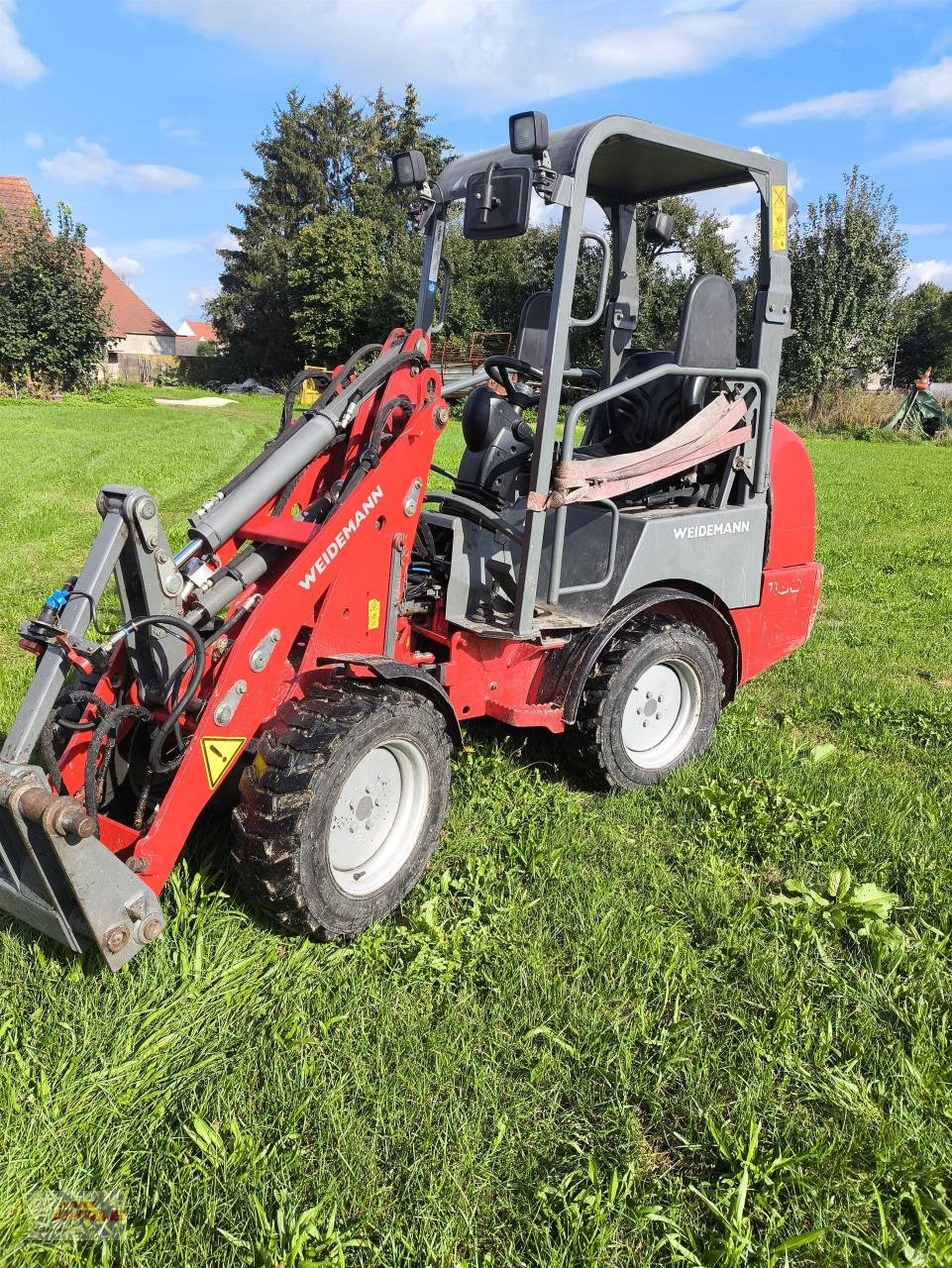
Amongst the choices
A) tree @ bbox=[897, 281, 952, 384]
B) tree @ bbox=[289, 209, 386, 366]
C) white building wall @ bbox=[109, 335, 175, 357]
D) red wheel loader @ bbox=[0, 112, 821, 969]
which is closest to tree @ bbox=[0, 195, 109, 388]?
tree @ bbox=[289, 209, 386, 366]

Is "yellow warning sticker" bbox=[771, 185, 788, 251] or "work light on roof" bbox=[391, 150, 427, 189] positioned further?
"yellow warning sticker" bbox=[771, 185, 788, 251]

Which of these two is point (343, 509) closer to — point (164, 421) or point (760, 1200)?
point (760, 1200)

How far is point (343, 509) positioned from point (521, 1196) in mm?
2076

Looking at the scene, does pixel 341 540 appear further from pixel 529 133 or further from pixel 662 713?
pixel 662 713

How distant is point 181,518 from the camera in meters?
9.80

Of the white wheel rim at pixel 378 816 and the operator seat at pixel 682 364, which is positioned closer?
the white wheel rim at pixel 378 816

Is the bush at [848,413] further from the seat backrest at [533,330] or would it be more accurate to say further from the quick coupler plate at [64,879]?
the quick coupler plate at [64,879]

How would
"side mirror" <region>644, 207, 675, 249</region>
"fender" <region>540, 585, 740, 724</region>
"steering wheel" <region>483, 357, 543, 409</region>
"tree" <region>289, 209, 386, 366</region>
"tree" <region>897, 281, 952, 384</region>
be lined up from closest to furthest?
1. "fender" <region>540, 585, 740, 724</region>
2. "steering wheel" <region>483, 357, 543, 409</region>
3. "side mirror" <region>644, 207, 675, 249</region>
4. "tree" <region>289, 209, 386, 366</region>
5. "tree" <region>897, 281, 952, 384</region>

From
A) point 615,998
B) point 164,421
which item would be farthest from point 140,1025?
point 164,421

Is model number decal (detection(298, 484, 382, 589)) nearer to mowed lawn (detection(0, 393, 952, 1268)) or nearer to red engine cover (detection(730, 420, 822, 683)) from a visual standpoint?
mowed lawn (detection(0, 393, 952, 1268))

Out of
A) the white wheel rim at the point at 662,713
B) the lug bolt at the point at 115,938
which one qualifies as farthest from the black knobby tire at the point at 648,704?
the lug bolt at the point at 115,938

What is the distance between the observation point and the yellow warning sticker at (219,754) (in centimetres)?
281

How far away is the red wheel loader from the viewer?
9.02ft

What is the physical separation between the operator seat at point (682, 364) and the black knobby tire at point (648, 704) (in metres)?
0.96
